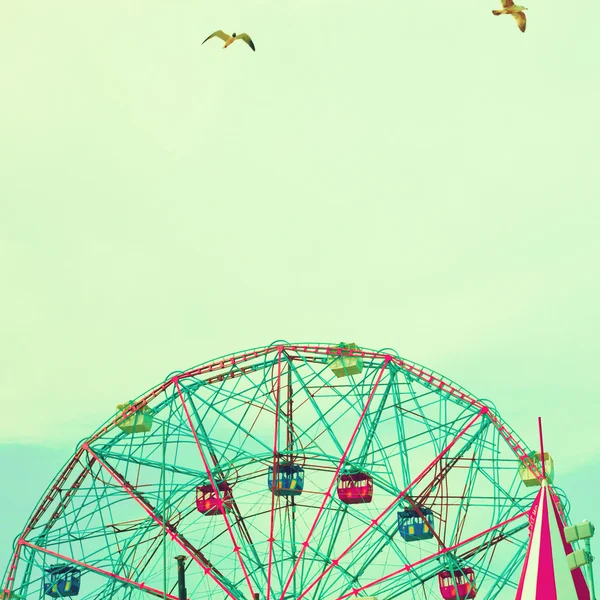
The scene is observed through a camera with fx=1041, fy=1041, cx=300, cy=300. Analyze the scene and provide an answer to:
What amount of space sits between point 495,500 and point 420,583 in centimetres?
534

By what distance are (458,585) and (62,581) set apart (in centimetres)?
2134

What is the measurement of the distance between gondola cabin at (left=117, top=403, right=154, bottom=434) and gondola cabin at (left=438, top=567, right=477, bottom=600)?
17068 mm

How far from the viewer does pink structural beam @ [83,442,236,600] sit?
50.4 meters

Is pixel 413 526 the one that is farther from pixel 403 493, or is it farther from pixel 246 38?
pixel 246 38

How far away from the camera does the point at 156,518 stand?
52594mm

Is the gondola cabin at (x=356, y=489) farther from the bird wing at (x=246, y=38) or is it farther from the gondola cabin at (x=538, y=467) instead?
the bird wing at (x=246, y=38)

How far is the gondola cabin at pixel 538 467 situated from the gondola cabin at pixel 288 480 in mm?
10908

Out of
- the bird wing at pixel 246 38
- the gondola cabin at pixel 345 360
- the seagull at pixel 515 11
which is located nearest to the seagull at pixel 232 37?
the bird wing at pixel 246 38

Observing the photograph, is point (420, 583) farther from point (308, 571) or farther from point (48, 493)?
point (48, 493)

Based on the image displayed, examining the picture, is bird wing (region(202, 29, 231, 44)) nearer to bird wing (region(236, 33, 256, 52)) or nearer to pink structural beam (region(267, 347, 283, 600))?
bird wing (region(236, 33, 256, 52))

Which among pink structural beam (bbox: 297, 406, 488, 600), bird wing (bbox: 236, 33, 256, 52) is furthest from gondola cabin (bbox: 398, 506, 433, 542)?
bird wing (bbox: 236, 33, 256, 52)

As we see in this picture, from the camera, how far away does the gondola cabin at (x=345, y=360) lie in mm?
52344


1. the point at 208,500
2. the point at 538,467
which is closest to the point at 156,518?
the point at 208,500

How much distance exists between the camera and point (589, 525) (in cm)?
3909
